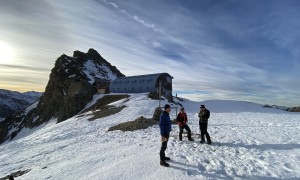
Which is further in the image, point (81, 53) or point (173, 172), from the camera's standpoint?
point (81, 53)

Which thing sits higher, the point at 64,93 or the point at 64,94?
the point at 64,93

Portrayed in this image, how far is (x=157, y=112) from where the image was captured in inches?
1140

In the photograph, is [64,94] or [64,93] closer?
[64,94]

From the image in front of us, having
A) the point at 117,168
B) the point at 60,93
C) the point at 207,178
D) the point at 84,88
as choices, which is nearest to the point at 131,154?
the point at 117,168

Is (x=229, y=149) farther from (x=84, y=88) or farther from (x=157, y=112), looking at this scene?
(x=84, y=88)

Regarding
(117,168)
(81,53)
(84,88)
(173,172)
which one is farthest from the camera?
(81,53)

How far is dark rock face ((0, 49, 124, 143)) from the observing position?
2879 inches

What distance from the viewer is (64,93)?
94.4 metres

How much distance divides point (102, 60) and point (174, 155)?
140442mm

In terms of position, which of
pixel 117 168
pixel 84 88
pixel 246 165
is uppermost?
pixel 84 88

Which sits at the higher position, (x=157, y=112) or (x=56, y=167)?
(x=157, y=112)

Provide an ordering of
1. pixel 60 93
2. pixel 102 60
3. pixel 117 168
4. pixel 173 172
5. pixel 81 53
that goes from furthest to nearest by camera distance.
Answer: pixel 102 60
pixel 81 53
pixel 60 93
pixel 117 168
pixel 173 172

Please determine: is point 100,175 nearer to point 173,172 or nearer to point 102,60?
point 173,172

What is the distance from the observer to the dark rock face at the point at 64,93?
7312cm
